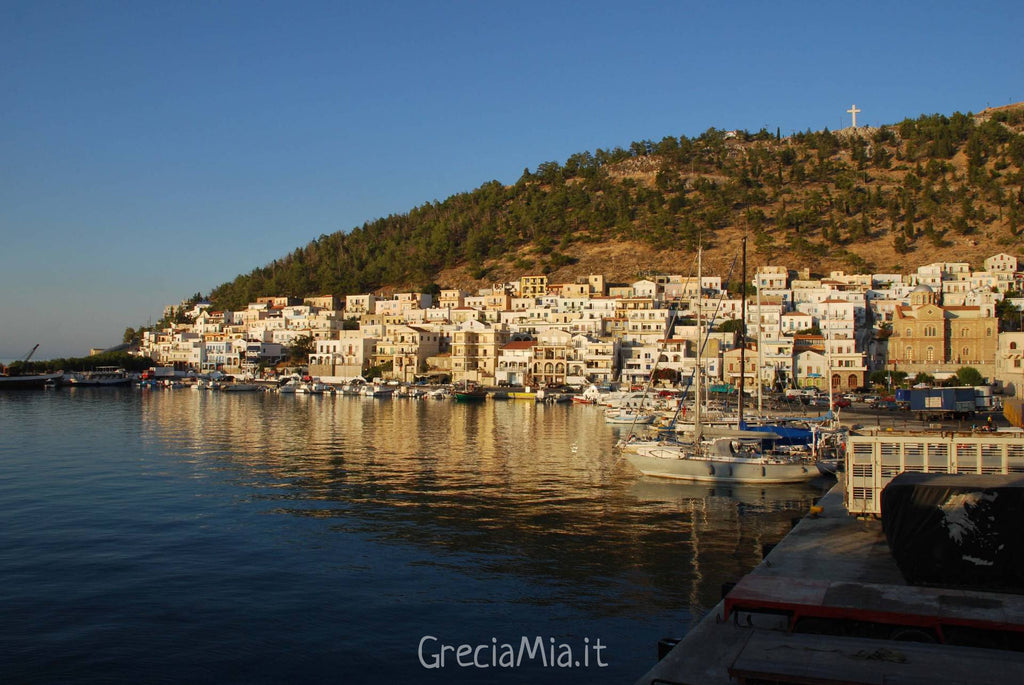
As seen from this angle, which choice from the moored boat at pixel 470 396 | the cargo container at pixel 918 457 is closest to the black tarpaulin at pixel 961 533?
the cargo container at pixel 918 457

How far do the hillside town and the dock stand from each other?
165ft

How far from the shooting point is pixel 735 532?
23.4 metres

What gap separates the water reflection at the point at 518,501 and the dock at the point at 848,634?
4.31m

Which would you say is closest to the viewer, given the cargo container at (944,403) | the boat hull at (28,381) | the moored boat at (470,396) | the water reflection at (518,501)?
the water reflection at (518,501)

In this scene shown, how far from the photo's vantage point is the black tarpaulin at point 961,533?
40.3ft

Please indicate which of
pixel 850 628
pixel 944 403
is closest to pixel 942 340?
pixel 944 403

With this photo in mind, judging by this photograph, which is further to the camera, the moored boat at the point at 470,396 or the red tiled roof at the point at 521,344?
the red tiled roof at the point at 521,344

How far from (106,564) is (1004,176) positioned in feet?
456

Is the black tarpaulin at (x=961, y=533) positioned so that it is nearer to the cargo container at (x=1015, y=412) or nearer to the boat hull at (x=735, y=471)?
the boat hull at (x=735, y=471)

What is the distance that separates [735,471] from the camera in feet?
104

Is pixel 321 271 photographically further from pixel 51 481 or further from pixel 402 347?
pixel 51 481

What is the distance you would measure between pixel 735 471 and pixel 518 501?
8.98 metres

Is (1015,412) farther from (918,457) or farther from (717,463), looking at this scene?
(918,457)

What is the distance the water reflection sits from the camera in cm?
1916
